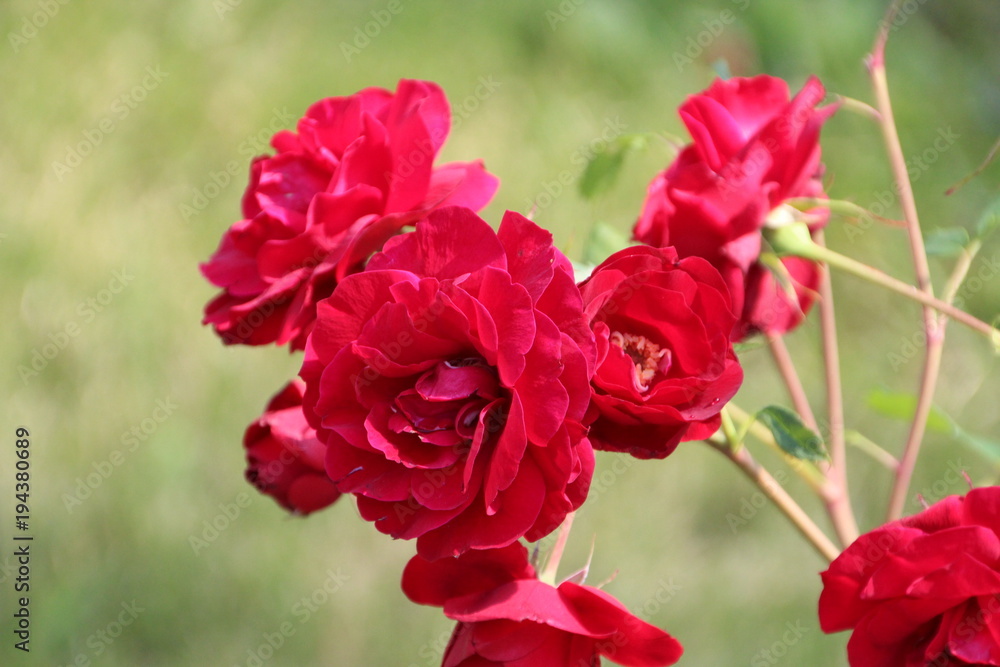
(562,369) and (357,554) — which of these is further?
(357,554)

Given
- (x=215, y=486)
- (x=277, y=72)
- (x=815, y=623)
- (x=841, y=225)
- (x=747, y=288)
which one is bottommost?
(x=815, y=623)

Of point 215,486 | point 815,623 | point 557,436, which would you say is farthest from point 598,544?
point 557,436

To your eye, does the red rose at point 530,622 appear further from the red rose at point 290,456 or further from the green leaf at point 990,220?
the green leaf at point 990,220

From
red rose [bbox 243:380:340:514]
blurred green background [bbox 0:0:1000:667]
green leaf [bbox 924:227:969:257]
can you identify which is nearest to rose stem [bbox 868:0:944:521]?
green leaf [bbox 924:227:969:257]

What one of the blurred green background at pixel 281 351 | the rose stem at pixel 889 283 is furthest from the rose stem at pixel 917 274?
the blurred green background at pixel 281 351

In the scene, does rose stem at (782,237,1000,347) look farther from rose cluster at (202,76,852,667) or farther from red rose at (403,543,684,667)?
red rose at (403,543,684,667)

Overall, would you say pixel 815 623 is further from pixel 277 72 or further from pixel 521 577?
pixel 277 72

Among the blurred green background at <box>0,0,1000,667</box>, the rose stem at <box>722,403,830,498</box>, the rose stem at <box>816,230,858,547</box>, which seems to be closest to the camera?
the rose stem at <box>722,403,830,498</box>
